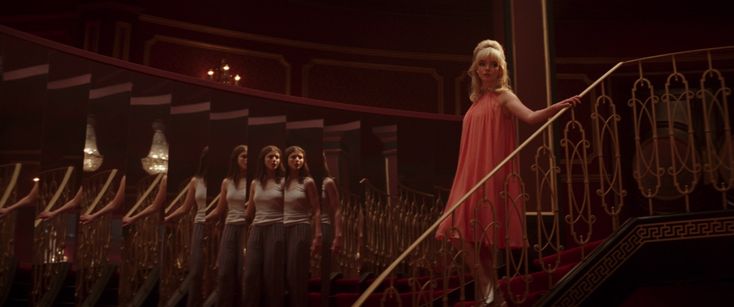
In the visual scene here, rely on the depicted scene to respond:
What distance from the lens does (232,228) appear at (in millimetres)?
5508

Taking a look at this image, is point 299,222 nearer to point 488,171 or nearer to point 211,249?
point 211,249

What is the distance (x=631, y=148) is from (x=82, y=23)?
224 inches

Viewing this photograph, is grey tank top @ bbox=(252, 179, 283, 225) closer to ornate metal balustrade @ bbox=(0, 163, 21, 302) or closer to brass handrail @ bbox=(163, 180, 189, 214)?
brass handrail @ bbox=(163, 180, 189, 214)

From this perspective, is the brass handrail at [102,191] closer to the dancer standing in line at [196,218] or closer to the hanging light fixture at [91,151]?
the hanging light fixture at [91,151]

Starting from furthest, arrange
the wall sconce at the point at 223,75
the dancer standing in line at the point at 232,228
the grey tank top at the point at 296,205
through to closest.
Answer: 1. the wall sconce at the point at 223,75
2. the grey tank top at the point at 296,205
3. the dancer standing in line at the point at 232,228

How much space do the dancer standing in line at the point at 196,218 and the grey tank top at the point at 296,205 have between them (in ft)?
2.01

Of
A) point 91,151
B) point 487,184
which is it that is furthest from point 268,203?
point 487,184

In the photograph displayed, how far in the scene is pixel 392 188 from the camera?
257 inches

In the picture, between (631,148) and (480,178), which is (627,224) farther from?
(631,148)

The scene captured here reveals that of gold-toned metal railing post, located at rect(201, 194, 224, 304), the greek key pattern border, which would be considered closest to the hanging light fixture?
gold-toned metal railing post, located at rect(201, 194, 224, 304)

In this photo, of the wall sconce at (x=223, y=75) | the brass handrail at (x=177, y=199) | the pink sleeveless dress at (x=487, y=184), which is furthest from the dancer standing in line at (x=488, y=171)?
the wall sconce at (x=223, y=75)

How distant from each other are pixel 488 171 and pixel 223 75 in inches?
164

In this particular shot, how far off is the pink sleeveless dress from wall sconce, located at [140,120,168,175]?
7.82 ft

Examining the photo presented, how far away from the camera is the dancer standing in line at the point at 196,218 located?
5.25m
